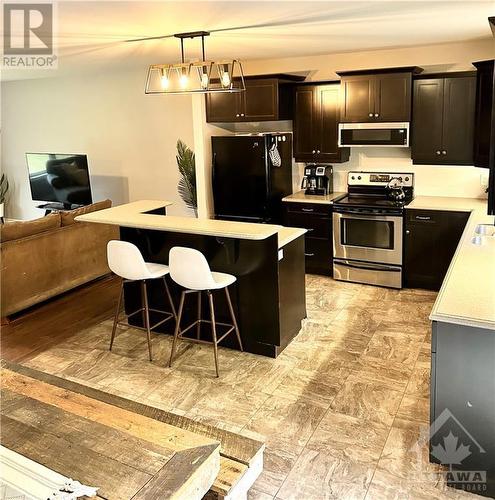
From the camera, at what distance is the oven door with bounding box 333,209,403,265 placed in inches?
219

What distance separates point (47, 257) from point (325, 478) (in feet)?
12.4

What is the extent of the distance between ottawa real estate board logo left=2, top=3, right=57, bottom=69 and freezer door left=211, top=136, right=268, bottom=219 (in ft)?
6.82

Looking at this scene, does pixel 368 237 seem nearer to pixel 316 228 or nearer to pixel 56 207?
pixel 316 228

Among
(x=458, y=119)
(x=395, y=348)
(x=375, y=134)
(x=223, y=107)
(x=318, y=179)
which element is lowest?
(x=395, y=348)

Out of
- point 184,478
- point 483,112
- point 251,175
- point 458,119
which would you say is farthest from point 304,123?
point 184,478

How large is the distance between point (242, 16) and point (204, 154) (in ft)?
10.2

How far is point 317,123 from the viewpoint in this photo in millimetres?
6055

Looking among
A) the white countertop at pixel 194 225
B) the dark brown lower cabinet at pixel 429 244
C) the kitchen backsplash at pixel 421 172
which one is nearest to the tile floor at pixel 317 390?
the dark brown lower cabinet at pixel 429 244

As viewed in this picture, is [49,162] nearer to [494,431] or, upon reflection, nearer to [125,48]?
[125,48]

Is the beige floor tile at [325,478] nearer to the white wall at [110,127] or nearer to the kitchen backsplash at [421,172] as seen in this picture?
the kitchen backsplash at [421,172]

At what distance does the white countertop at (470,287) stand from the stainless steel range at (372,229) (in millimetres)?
1181

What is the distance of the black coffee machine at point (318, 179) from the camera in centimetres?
627

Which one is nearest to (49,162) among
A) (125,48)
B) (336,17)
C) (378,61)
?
(125,48)

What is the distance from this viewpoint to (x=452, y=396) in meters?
2.64
